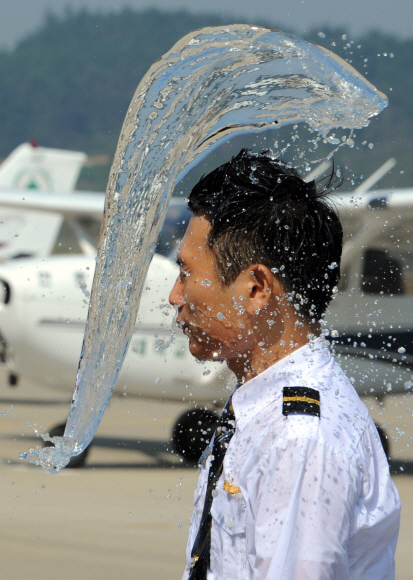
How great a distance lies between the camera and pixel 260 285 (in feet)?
4.68

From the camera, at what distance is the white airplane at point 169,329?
725cm

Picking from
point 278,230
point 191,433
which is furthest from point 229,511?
point 191,433

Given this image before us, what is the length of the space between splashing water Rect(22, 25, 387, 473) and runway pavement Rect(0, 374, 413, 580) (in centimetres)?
220

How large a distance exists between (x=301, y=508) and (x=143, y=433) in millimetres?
8012

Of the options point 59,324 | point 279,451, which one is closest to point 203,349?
point 279,451

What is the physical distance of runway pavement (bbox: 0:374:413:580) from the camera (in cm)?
496

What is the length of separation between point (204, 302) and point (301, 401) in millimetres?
286

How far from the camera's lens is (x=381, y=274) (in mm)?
8266

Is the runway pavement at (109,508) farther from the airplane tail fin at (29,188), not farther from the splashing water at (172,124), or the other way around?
the airplane tail fin at (29,188)

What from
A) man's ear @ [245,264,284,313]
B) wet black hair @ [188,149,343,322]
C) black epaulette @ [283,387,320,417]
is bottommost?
black epaulette @ [283,387,320,417]

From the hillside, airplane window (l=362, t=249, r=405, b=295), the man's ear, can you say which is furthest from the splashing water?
the hillside

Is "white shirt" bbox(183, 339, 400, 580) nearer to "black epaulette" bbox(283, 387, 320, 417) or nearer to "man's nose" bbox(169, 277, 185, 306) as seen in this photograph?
"black epaulette" bbox(283, 387, 320, 417)

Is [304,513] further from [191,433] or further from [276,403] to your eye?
[191,433]

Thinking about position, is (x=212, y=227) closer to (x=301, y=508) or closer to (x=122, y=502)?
(x=301, y=508)
